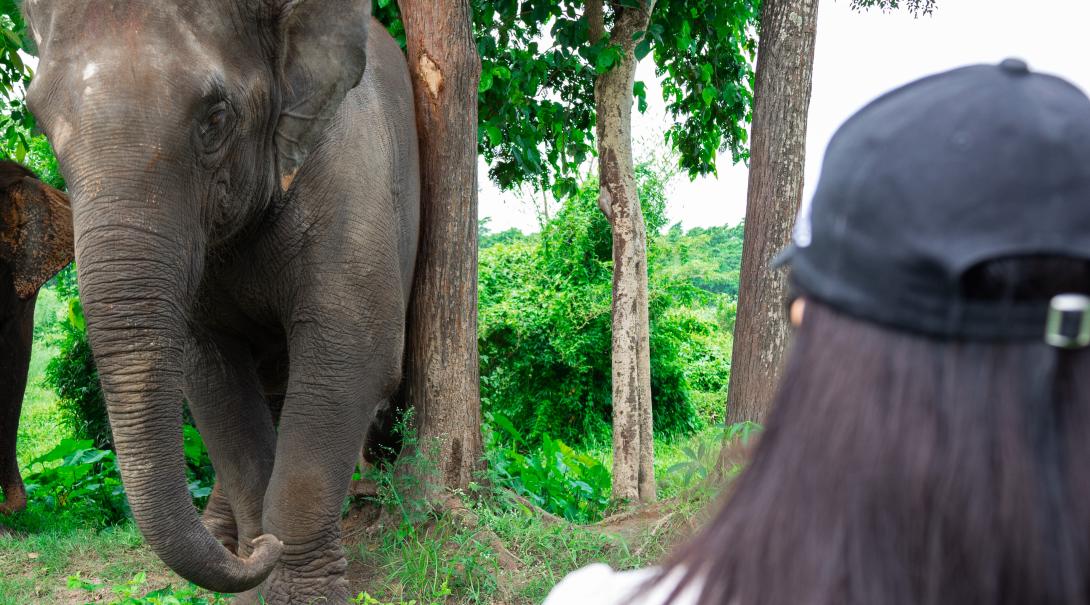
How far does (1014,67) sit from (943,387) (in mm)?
305

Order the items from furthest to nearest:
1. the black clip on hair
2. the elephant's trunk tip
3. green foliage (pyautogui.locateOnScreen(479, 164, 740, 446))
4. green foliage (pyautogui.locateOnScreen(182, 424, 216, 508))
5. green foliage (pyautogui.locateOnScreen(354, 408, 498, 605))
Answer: green foliage (pyautogui.locateOnScreen(479, 164, 740, 446)) < green foliage (pyautogui.locateOnScreen(182, 424, 216, 508)) < green foliage (pyautogui.locateOnScreen(354, 408, 498, 605)) < the elephant's trunk tip < the black clip on hair

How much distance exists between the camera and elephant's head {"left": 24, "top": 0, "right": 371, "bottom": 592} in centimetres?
303

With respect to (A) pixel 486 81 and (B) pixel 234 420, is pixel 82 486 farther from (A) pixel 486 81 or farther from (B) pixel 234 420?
(A) pixel 486 81

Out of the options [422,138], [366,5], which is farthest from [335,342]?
[422,138]

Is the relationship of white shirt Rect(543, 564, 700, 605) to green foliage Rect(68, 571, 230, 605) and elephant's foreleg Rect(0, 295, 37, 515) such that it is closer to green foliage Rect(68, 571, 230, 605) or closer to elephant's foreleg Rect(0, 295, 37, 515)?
green foliage Rect(68, 571, 230, 605)

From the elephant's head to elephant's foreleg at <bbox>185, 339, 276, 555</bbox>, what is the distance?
115 cm

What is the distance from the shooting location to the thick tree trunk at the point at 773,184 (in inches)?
202

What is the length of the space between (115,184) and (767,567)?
270cm

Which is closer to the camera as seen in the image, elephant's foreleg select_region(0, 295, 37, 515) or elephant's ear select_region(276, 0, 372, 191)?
elephant's ear select_region(276, 0, 372, 191)

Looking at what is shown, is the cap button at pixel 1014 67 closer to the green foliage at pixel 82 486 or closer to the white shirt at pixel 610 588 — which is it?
the white shirt at pixel 610 588

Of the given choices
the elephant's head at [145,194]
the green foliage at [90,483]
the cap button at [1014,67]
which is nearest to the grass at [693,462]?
the elephant's head at [145,194]

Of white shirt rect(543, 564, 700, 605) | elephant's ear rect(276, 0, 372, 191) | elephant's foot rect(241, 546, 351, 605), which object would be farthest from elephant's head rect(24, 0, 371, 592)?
white shirt rect(543, 564, 700, 605)

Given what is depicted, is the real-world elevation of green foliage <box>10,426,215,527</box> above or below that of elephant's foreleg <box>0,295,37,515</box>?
below

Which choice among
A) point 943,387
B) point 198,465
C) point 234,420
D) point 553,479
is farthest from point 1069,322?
point 198,465
